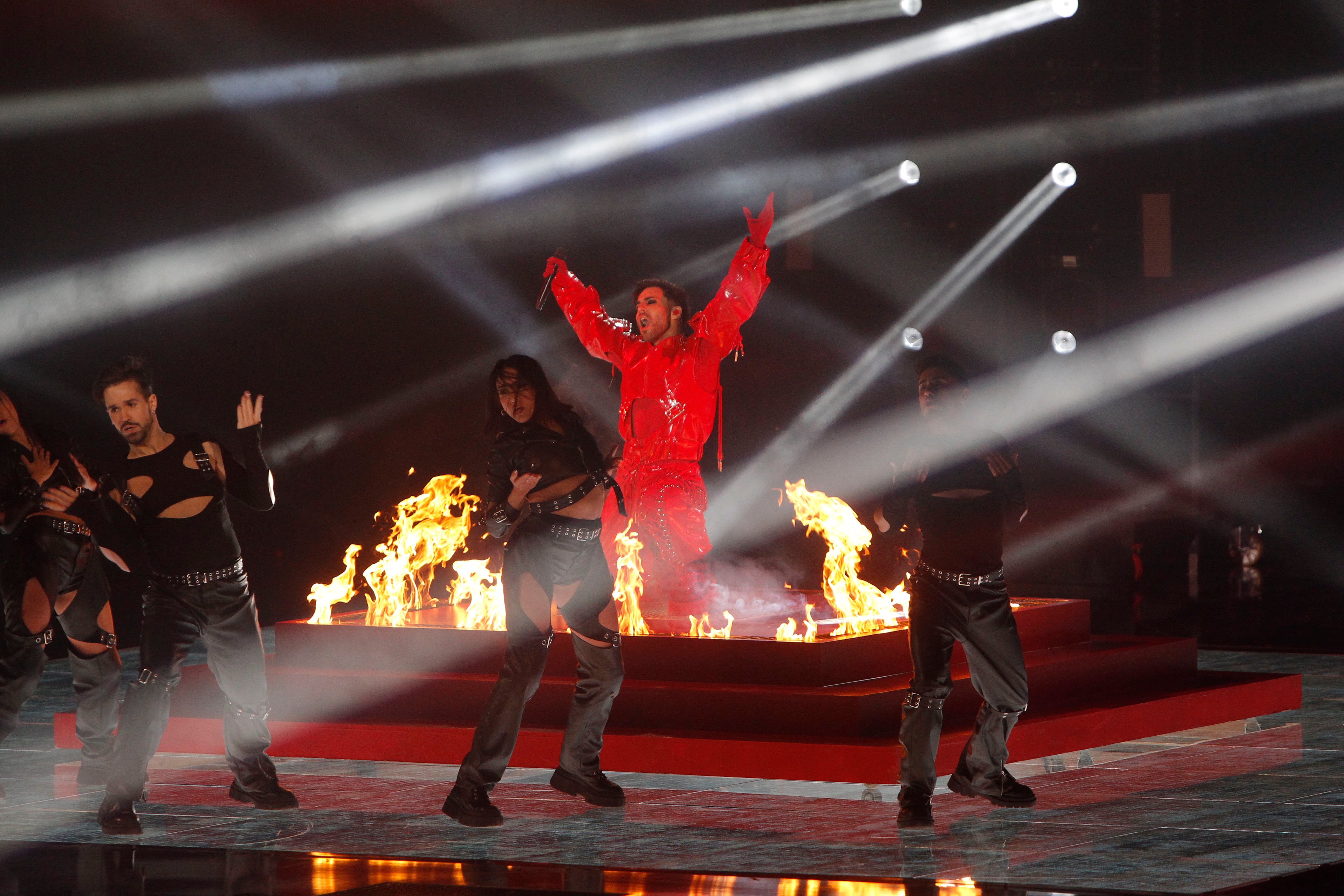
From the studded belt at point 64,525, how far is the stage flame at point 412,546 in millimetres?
1510

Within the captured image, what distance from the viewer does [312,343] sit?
1067cm

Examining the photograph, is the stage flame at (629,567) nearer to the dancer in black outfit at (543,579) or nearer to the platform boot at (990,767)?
the dancer in black outfit at (543,579)

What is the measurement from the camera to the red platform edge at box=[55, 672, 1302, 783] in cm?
552

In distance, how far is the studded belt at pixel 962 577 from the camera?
5195mm

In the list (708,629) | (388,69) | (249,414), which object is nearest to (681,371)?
(708,629)

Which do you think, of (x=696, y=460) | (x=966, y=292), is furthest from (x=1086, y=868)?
(x=966, y=292)

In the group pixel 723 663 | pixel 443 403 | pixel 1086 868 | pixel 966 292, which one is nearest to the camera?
pixel 1086 868

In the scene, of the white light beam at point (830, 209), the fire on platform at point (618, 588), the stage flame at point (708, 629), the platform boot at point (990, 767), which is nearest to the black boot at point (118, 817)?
the fire on platform at point (618, 588)

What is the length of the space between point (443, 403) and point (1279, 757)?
6.78m

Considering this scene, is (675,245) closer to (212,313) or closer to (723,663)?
(212,313)

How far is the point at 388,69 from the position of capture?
1059 cm

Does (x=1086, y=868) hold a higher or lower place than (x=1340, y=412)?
lower

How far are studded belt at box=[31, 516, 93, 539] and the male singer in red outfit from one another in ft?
7.13

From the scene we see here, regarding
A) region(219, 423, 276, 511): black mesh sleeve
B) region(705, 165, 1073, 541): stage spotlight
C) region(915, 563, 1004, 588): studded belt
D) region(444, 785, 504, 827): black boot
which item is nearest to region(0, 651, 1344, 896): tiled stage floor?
region(444, 785, 504, 827): black boot
